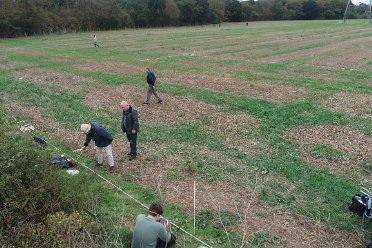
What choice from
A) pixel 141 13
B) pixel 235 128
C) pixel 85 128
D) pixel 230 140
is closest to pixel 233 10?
pixel 141 13

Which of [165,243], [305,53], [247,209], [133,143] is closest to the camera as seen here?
[165,243]

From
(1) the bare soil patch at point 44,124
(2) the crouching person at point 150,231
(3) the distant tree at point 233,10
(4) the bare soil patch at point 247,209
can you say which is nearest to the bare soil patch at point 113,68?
(1) the bare soil patch at point 44,124

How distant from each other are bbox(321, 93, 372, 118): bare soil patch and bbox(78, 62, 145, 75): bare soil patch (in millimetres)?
13944

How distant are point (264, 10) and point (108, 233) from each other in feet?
365

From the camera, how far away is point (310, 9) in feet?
359

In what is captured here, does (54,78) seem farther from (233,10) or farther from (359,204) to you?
(233,10)

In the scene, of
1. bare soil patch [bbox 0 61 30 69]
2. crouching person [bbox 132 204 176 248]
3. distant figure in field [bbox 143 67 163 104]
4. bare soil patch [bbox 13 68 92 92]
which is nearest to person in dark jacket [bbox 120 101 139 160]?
crouching person [bbox 132 204 176 248]

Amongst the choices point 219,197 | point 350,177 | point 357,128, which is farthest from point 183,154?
point 357,128

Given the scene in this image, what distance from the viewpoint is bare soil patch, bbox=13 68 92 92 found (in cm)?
2346

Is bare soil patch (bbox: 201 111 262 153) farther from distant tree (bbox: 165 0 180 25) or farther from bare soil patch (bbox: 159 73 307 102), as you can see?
distant tree (bbox: 165 0 180 25)

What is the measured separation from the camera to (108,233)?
7898mm

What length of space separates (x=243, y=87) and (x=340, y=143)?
909 cm

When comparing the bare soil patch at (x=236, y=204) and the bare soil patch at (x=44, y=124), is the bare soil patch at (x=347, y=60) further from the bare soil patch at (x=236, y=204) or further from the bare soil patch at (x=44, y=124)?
the bare soil patch at (x=236, y=204)

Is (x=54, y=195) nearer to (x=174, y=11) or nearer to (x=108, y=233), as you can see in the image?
(x=108, y=233)
